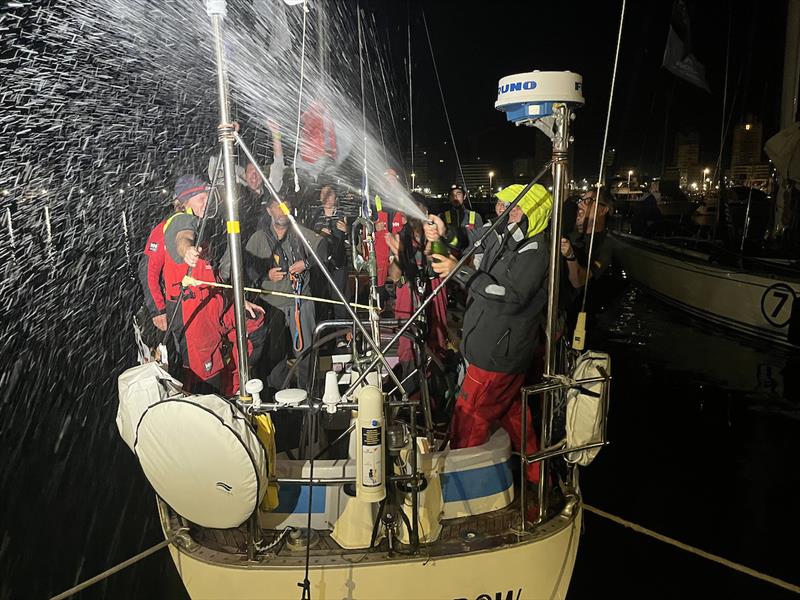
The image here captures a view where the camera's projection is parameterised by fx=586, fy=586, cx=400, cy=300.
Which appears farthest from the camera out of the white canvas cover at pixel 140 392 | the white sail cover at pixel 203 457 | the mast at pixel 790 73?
the mast at pixel 790 73

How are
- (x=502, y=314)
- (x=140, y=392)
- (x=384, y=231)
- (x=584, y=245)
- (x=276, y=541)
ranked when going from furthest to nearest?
(x=384, y=231)
(x=584, y=245)
(x=502, y=314)
(x=276, y=541)
(x=140, y=392)

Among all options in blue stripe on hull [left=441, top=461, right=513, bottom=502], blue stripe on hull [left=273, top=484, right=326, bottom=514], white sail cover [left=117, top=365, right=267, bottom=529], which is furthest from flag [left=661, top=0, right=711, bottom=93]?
white sail cover [left=117, top=365, right=267, bottom=529]

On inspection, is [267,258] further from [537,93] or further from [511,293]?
[537,93]

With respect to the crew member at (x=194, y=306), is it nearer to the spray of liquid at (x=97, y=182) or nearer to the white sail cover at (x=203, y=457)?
the spray of liquid at (x=97, y=182)

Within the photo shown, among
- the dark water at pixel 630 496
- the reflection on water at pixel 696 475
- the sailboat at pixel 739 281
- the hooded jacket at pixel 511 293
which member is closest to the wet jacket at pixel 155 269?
the dark water at pixel 630 496

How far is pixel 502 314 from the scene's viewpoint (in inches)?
144

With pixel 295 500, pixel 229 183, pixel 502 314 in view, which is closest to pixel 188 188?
pixel 229 183

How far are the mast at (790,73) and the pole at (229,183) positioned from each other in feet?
41.7

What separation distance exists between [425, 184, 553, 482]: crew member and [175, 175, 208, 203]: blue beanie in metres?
2.35

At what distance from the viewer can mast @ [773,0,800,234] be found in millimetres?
11883

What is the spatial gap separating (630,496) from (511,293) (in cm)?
257

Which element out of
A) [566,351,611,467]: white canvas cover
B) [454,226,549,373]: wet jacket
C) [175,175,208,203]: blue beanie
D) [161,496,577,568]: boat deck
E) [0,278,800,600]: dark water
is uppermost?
[175,175,208,203]: blue beanie

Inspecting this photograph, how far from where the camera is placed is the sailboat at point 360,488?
8.11 ft

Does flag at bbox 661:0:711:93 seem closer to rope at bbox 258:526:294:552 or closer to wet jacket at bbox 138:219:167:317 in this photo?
wet jacket at bbox 138:219:167:317
